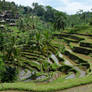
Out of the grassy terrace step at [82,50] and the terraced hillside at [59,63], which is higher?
the grassy terrace step at [82,50]

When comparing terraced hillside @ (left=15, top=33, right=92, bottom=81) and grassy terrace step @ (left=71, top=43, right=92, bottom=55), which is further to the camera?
grassy terrace step @ (left=71, top=43, right=92, bottom=55)

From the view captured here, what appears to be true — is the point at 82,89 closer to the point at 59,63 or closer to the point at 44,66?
the point at 44,66

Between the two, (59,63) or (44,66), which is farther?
(59,63)

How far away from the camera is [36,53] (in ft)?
88.2

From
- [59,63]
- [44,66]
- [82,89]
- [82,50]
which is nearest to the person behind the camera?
[82,89]

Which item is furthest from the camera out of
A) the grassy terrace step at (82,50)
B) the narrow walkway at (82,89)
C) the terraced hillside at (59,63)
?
the grassy terrace step at (82,50)

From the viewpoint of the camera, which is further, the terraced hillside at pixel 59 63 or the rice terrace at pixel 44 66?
the terraced hillside at pixel 59 63

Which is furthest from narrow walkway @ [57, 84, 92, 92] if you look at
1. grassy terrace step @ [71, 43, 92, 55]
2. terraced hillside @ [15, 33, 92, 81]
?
grassy terrace step @ [71, 43, 92, 55]

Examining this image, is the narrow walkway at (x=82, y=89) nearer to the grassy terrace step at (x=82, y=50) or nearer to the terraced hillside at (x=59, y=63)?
the terraced hillside at (x=59, y=63)

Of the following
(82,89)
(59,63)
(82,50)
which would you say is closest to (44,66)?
(59,63)

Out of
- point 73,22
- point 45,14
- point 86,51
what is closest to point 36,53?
point 86,51

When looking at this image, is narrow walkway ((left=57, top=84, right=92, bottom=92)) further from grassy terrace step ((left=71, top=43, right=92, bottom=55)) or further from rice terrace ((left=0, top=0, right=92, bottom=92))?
grassy terrace step ((left=71, top=43, right=92, bottom=55))

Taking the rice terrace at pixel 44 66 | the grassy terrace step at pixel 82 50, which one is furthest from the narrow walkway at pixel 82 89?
the grassy terrace step at pixel 82 50

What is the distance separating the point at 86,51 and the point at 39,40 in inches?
298
